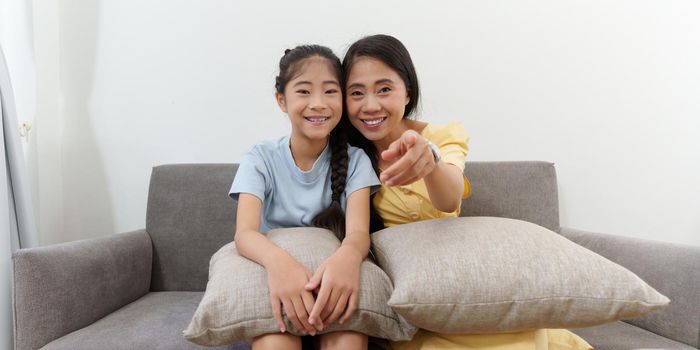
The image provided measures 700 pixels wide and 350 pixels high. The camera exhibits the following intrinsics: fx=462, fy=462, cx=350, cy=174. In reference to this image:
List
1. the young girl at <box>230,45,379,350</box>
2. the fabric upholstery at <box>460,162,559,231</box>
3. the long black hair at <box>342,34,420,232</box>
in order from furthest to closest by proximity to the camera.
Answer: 1. the fabric upholstery at <box>460,162,559,231</box>
2. the long black hair at <box>342,34,420,232</box>
3. the young girl at <box>230,45,379,350</box>

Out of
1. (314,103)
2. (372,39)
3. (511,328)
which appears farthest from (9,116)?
(511,328)

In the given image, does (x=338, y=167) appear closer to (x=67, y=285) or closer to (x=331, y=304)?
(x=331, y=304)

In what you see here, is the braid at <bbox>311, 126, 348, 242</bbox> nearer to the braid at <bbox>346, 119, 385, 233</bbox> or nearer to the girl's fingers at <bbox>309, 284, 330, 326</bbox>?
the braid at <bbox>346, 119, 385, 233</bbox>

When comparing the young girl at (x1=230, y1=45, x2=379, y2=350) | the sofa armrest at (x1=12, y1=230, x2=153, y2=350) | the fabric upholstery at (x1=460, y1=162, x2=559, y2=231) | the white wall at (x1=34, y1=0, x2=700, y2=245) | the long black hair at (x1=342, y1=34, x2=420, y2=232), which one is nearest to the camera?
the young girl at (x1=230, y1=45, x2=379, y2=350)

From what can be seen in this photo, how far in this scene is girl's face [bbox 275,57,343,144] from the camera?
1131 millimetres

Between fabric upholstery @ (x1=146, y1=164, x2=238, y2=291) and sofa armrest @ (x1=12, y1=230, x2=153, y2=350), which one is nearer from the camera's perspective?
sofa armrest @ (x1=12, y1=230, x2=153, y2=350)

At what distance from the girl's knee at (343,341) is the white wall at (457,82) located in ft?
3.26

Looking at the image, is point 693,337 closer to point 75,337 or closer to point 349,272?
point 349,272

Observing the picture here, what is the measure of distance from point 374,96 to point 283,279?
21.2 inches

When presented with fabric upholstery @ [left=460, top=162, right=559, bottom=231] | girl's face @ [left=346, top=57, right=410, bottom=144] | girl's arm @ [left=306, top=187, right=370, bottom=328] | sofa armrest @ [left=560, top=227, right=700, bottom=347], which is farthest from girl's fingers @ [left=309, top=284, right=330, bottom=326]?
sofa armrest @ [left=560, top=227, right=700, bottom=347]

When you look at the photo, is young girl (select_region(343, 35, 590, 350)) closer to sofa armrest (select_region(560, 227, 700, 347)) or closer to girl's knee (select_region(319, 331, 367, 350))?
girl's knee (select_region(319, 331, 367, 350))

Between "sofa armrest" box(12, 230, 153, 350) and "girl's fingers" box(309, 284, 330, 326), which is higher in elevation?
"girl's fingers" box(309, 284, 330, 326)

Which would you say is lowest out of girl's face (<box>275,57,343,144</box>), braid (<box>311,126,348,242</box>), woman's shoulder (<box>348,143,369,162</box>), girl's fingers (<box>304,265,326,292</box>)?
girl's fingers (<box>304,265,326,292</box>)

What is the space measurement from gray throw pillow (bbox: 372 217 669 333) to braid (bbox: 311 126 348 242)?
0.34m
